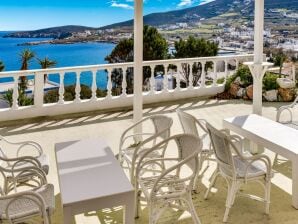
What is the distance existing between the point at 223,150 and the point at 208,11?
12151 mm

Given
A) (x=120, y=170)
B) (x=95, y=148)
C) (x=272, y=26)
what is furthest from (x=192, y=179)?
(x=272, y=26)

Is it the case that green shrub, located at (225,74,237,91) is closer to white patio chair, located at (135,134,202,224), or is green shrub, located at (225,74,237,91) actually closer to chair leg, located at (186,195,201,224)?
white patio chair, located at (135,134,202,224)

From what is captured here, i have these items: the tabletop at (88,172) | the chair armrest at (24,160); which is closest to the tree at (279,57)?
the tabletop at (88,172)

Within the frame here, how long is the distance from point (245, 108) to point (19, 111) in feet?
14.0

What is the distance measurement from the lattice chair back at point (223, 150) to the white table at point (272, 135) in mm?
618

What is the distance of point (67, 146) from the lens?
3.29m

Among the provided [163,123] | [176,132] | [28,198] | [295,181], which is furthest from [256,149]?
[28,198]

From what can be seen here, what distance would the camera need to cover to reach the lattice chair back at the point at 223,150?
2.94 metres

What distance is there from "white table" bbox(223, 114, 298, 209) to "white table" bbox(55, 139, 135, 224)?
1592 millimetres

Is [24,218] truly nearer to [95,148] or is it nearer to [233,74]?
[95,148]

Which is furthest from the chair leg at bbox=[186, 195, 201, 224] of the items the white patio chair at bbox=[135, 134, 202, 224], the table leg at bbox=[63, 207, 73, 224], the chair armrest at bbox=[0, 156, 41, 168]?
the chair armrest at bbox=[0, 156, 41, 168]

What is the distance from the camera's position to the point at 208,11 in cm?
1427

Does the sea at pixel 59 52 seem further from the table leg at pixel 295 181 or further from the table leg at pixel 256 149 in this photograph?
the table leg at pixel 295 181

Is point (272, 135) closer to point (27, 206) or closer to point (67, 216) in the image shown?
point (67, 216)
